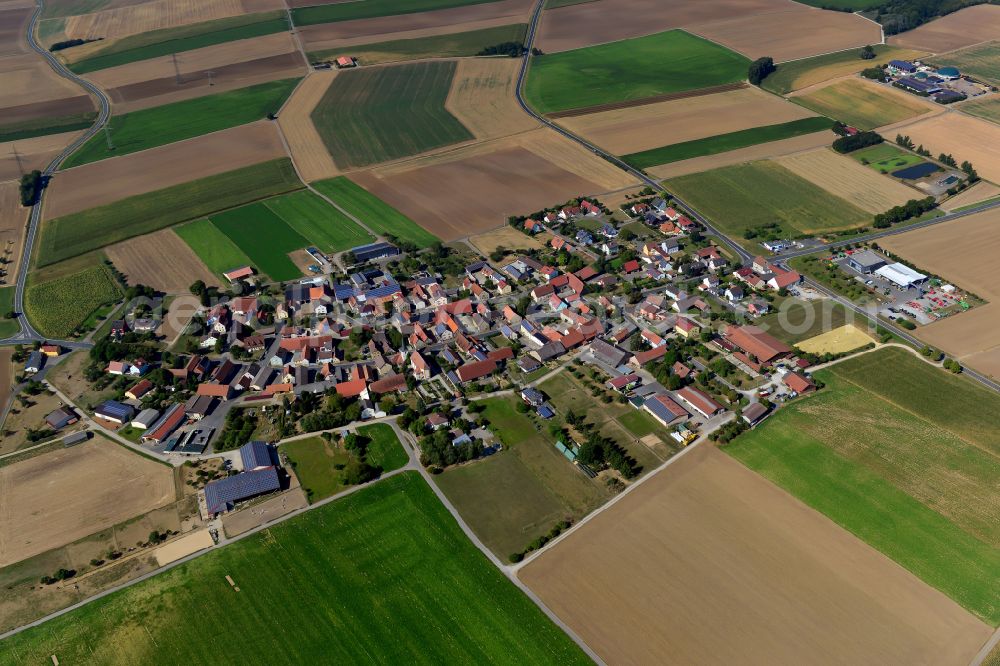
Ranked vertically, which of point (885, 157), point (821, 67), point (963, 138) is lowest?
point (885, 157)

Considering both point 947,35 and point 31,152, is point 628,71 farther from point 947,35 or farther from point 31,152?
point 31,152

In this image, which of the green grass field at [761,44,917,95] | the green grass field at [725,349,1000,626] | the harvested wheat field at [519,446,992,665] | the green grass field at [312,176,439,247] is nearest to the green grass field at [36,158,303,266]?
the green grass field at [312,176,439,247]

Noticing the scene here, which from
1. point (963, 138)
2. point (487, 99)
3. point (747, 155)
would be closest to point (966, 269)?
point (747, 155)

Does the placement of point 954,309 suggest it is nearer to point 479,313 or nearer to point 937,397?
point 937,397

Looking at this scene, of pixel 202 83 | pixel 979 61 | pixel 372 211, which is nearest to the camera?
pixel 372 211

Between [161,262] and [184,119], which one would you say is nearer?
[161,262]

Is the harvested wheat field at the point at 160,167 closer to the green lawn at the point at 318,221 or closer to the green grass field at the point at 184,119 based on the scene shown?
the green grass field at the point at 184,119

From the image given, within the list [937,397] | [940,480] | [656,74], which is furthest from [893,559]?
[656,74]

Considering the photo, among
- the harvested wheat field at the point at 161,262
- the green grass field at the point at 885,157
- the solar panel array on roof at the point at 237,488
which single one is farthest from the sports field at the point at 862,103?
the solar panel array on roof at the point at 237,488
